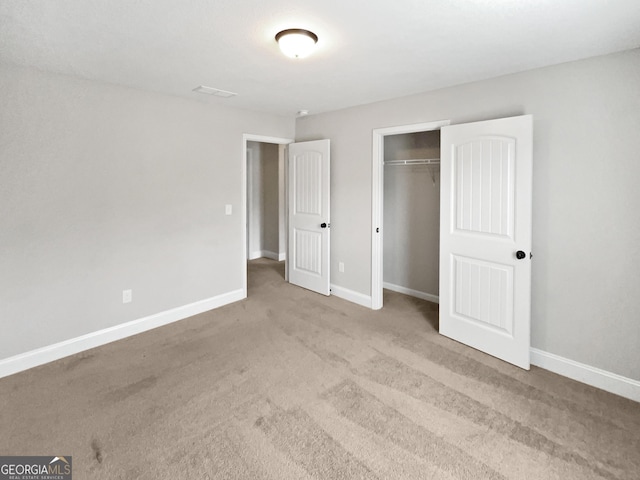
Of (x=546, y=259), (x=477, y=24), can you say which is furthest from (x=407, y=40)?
(x=546, y=259)

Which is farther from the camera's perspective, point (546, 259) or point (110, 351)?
point (110, 351)

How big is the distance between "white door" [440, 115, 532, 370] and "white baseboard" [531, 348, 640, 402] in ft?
0.56

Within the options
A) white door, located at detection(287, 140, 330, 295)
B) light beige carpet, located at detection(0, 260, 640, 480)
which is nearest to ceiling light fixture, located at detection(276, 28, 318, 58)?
white door, located at detection(287, 140, 330, 295)

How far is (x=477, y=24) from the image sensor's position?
6.56 ft

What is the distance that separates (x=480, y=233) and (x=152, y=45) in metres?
2.86

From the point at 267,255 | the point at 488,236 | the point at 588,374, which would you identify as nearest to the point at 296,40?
the point at 488,236

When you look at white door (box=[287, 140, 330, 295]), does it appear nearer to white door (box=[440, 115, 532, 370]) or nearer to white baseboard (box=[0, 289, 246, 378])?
white baseboard (box=[0, 289, 246, 378])

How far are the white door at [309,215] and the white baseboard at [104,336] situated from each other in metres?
1.01

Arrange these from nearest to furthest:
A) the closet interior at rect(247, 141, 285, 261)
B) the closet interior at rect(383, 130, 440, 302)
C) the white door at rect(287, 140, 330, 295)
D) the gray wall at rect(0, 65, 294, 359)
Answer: the gray wall at rect(0, 65, 294, 359)
the closet interior at rect(383, 130, 440, 302)
the white door at rect(287, 140, 330, 295)
the closet interior at rect(247, 141, 285, 261)

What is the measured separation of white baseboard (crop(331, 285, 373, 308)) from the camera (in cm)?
405

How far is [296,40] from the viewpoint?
2064 mm

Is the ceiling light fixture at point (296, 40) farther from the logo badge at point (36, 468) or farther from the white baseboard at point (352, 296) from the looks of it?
the white baseboard at point (352, 296)

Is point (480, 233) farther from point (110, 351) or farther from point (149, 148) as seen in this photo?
point (110, 351)

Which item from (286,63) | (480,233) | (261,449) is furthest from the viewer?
(480,233)
